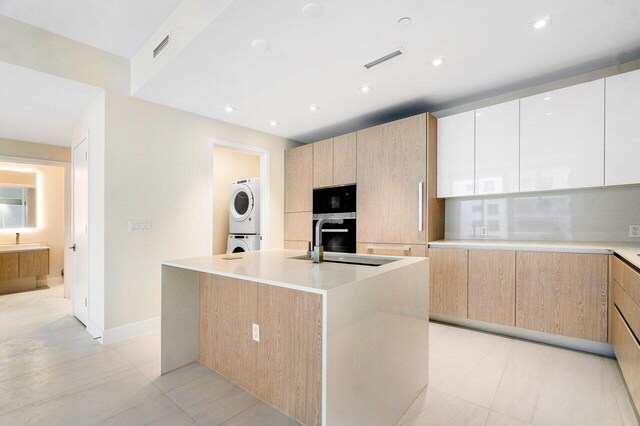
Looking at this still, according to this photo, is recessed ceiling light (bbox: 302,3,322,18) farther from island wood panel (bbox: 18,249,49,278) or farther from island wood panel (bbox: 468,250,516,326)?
island wood panel (bbox: 18,249,49,278)

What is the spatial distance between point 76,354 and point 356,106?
11.7 feet

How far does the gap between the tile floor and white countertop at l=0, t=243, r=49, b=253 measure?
2751 millimetres

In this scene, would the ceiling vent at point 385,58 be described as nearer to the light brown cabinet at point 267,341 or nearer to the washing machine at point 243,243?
the light brown cabinet at point 267,341

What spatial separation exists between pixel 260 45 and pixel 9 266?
17.6 feet

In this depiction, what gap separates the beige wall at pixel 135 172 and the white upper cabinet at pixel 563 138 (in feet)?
11.2

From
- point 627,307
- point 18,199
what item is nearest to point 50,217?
point 18,199

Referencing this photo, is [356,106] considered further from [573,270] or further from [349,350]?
[349,350]

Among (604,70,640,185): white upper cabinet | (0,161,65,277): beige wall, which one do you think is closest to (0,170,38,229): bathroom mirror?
(0,161,65,277): beige wall

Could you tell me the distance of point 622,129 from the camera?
226 centimetres

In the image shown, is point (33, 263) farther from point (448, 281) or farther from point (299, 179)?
point (448, 281)

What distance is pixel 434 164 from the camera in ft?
10.4

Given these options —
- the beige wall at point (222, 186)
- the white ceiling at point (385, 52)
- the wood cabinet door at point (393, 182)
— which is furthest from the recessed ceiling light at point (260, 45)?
the beige wall at point (222, 186)

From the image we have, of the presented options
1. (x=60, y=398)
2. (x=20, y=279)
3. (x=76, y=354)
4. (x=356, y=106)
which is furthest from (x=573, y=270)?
(x=20, y=279)

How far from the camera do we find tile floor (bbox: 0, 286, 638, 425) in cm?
157
